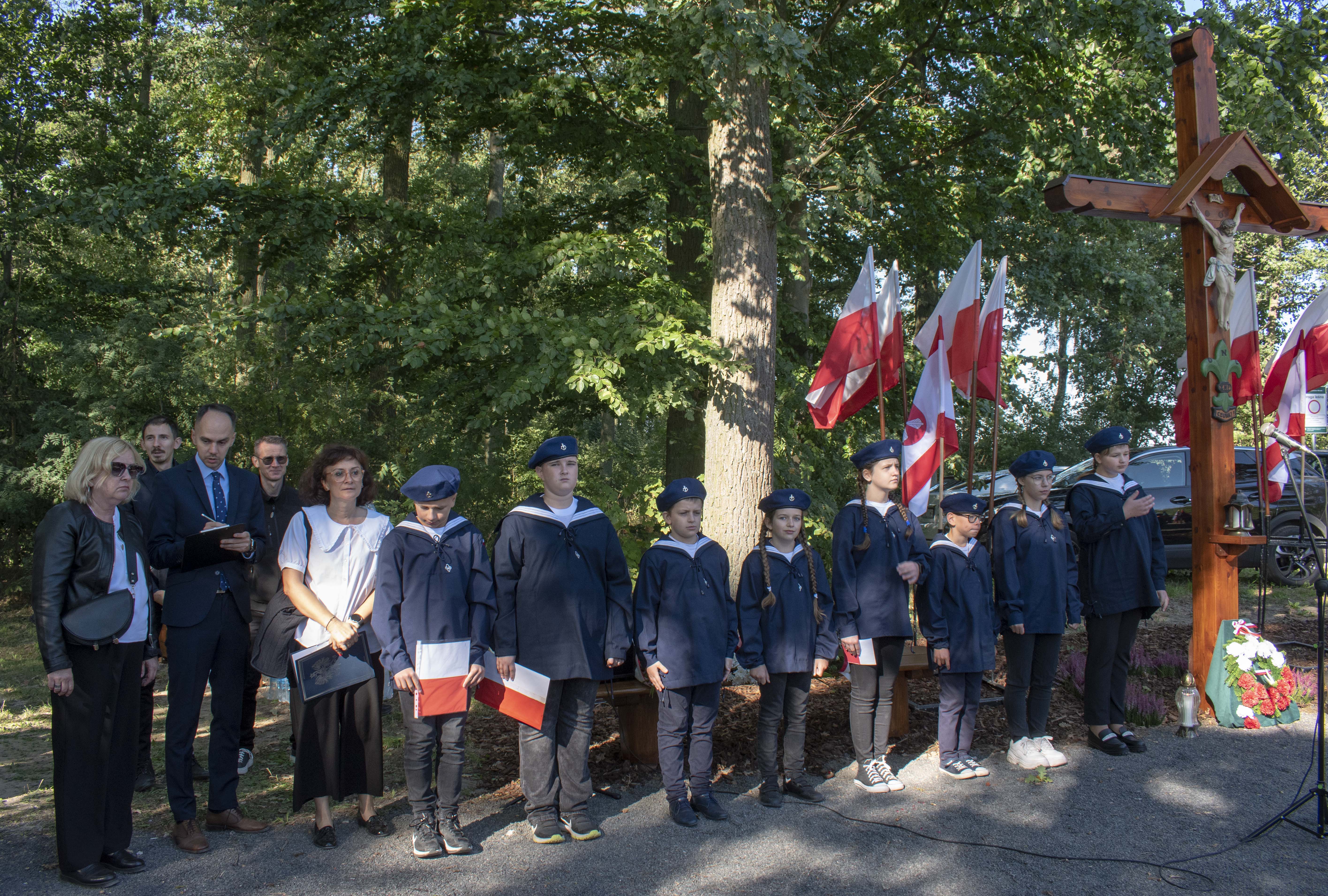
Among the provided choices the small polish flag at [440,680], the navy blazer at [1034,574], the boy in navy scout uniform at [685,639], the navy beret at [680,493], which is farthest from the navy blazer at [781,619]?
the small polish flag at [440,680]

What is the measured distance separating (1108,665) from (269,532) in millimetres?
5311

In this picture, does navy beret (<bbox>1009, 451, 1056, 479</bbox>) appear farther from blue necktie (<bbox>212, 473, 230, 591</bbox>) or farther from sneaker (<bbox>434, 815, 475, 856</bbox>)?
blue necktie (<bbox>212, 473, 230, 591</bbox>)

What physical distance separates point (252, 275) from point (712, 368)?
459 cm

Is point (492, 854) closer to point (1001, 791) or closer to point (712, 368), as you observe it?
point (1001, 791)

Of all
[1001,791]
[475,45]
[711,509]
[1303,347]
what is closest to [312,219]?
[475,45]

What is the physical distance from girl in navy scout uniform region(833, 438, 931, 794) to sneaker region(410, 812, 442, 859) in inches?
92.7

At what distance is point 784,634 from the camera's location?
489 cm

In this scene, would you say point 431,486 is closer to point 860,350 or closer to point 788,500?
point 788,500

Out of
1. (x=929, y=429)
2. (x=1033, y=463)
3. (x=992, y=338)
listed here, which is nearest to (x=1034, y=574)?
(x=1033, y=463)

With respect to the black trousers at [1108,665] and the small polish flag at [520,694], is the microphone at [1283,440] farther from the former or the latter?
the small polish flag at [520,694]

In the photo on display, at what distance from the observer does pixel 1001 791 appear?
5113mm

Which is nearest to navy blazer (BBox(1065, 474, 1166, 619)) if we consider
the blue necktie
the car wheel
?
the blue necktie

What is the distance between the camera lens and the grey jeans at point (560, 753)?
14.7ft

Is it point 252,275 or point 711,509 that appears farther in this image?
point 252,275
